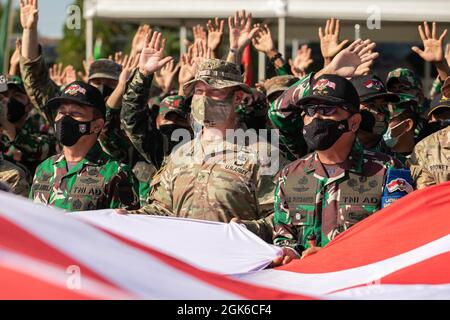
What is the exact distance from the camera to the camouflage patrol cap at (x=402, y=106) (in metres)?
8.79

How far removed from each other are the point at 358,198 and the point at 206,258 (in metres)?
1.05

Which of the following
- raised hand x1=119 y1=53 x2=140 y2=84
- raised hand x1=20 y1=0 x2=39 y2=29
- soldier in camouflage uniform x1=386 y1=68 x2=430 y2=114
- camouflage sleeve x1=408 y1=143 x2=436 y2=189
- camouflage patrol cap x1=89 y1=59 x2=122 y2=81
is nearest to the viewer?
camouflage sleeve x1=408 y1=143 x2=436 y2=189

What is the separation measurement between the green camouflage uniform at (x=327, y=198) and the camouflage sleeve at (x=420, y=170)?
2.07 ft

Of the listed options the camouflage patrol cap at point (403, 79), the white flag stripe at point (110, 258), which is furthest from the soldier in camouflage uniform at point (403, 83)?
the white flag stripe at point (110, 258)

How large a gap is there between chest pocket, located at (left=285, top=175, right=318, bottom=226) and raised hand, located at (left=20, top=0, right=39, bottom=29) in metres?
3.90

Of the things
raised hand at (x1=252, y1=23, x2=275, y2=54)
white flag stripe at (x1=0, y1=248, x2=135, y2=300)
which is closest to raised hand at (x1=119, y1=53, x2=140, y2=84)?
raised hand at (x1=252, y1=23, x2=275, y2=54)

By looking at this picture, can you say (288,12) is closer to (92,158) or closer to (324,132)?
(92,158)

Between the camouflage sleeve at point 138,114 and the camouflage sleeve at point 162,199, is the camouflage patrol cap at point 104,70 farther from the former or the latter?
the camouflage sleeve at point 162,199

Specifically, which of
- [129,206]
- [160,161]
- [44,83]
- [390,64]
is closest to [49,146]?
[44,83]

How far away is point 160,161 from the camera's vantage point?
8.01 m

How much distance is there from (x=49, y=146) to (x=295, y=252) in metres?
4.57

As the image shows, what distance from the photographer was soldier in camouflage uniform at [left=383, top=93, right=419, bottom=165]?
8.73 m

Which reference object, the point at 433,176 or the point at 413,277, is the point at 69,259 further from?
the point at 433,176

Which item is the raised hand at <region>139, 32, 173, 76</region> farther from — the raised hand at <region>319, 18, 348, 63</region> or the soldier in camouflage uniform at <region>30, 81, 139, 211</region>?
the raised hand at <region>319, 18, 348, 63</region>
